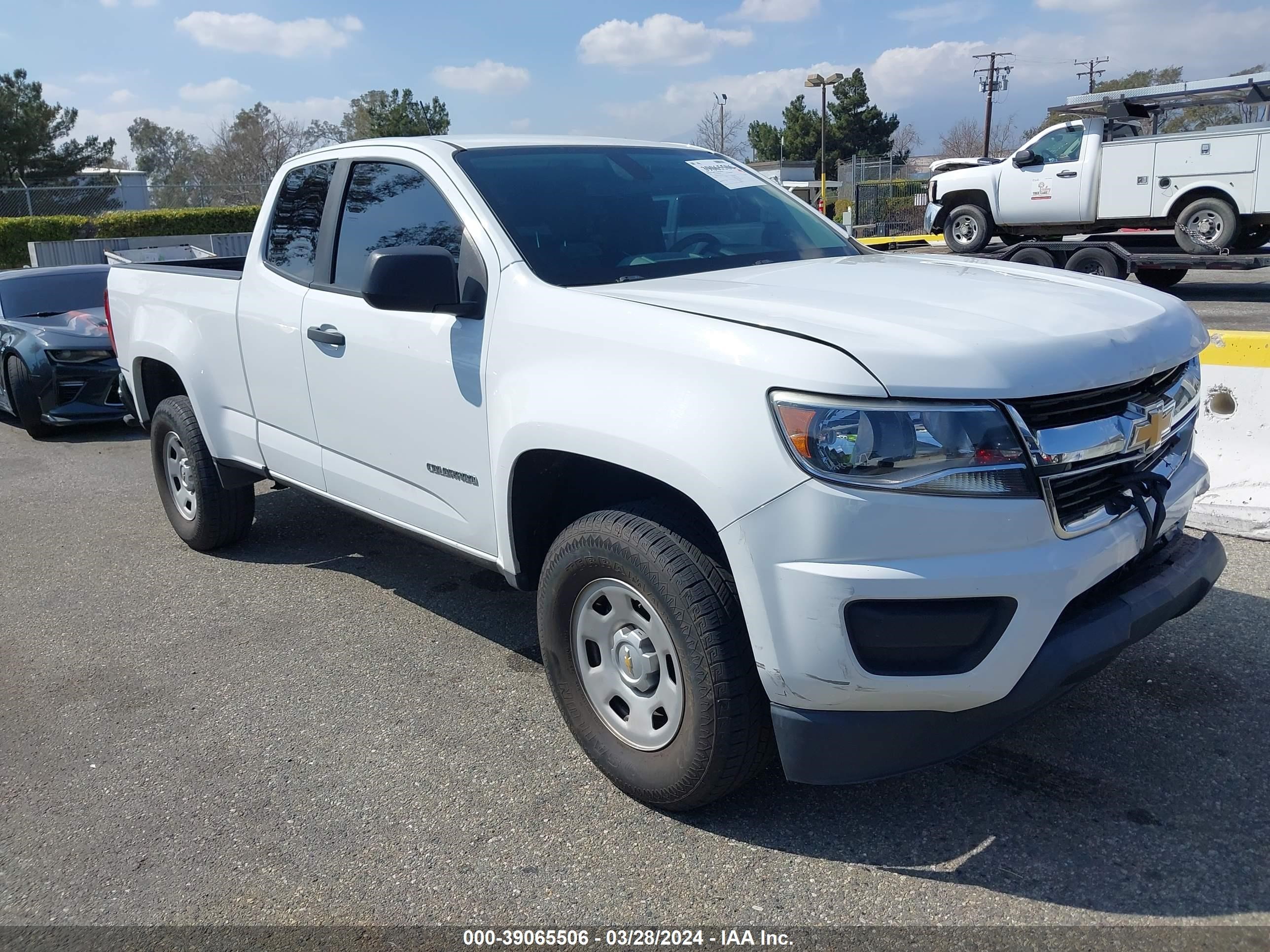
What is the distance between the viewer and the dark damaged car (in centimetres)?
892

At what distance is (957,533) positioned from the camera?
7.84 ft

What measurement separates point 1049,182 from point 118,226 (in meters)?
24.3

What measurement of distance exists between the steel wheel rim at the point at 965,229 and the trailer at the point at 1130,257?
5.41 feet

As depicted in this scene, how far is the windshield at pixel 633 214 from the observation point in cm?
349

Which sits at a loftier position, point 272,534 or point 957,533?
point 957,533

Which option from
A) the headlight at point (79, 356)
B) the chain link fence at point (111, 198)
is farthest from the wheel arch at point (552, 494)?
the chain link fence at point (111, 198)

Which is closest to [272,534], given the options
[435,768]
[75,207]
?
[435,768]

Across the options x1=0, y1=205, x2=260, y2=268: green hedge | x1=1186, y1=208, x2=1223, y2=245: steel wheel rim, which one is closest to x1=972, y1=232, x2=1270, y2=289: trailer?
x1=1186, y1=208, x2=1223, y2=245: steel wheel rim

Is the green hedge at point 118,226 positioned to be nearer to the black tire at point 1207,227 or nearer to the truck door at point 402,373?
the black tire at point 1207,227

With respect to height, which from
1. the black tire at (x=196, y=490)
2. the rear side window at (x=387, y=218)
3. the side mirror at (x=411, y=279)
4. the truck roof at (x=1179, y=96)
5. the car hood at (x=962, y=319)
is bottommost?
the black tire at (x=196, y=490)

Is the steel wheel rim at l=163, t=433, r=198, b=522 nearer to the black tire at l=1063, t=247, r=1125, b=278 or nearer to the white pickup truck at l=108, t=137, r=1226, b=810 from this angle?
the white pickup truck at l=108, t=137, r=1226, b=810

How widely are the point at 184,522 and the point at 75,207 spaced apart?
27.3 meters

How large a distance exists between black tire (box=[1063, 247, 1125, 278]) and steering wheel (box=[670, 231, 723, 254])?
37.4 ft

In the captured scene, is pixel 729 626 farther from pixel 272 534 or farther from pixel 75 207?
pixel 75 207
